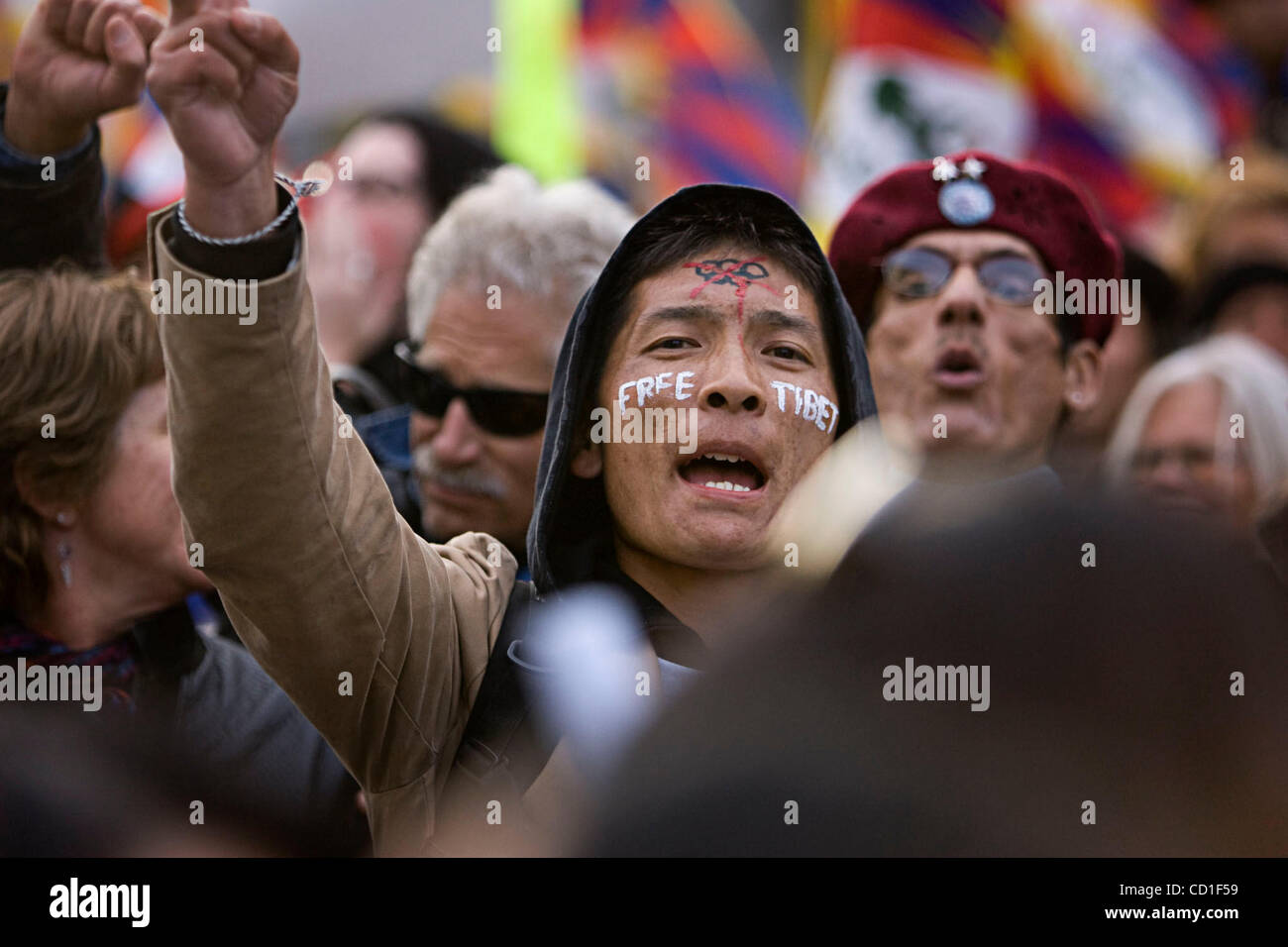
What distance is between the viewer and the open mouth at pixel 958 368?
2.84 m

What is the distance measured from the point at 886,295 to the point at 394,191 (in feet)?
5.43

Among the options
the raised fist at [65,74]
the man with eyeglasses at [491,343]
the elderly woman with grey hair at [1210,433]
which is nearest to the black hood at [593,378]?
the man with eyeglasses at [491,343]

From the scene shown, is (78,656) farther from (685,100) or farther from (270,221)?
(685,100)

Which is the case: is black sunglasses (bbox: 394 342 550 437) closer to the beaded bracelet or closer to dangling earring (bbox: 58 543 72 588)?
A: dangling earring (bbox: 58 543 72 588)

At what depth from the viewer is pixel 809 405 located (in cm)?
229

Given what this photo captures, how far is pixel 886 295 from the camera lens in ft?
9.66

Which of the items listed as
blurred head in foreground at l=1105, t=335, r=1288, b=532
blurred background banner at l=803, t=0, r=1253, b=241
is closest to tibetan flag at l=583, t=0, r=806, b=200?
blurred background banner at l=803, t=0, r=1253, b=241

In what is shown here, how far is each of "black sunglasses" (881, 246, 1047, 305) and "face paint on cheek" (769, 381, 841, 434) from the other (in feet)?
2.21

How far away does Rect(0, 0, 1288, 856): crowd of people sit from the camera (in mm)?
1069

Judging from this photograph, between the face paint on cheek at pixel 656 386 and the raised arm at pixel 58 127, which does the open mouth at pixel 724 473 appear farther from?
the raised arm at pixel 58 127

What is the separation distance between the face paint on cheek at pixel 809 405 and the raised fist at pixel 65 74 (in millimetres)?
1143

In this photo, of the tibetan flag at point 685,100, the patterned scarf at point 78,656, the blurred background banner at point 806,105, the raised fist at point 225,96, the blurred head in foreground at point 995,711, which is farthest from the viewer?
the tibetan flag at point 685,100

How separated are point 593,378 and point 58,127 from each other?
1.03 metres
